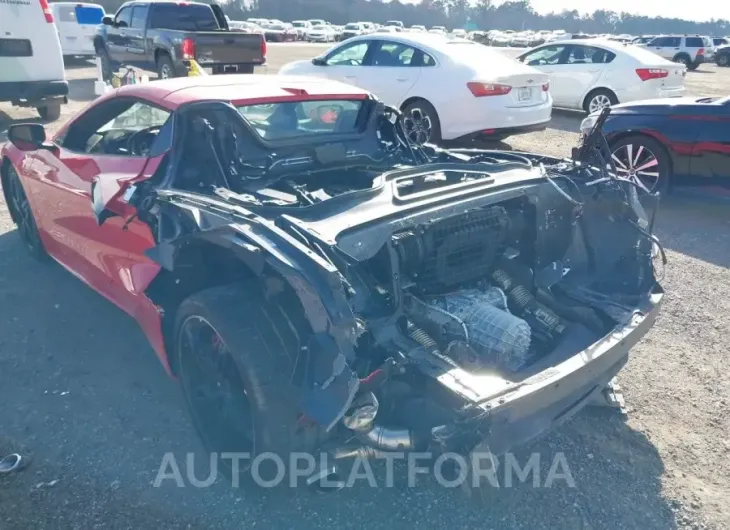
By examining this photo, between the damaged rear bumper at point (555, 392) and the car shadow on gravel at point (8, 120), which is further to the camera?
the car shadow on gravel at point (8, 120)

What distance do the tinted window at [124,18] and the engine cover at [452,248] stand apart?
13.9 metres

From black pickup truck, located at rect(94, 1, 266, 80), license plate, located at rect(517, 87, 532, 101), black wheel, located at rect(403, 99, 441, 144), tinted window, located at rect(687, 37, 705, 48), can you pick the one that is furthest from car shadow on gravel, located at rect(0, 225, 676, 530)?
tinted window, located at rect(687, 37, 705, 48)

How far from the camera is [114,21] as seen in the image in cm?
1484

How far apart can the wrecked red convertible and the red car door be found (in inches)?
0.7

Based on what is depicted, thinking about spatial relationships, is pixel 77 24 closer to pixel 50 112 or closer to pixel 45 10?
pixel 50 112

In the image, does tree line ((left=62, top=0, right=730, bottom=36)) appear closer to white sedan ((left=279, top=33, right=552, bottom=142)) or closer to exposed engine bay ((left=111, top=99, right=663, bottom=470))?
white sedan ((left=279, top=33, right=552, bottom=142))


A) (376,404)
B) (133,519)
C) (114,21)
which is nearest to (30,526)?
(133,519)

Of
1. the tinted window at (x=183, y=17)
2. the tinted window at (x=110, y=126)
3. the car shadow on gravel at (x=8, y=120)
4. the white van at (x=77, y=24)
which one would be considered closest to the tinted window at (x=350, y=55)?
the car shadow on gravel at (x=8, y=120)

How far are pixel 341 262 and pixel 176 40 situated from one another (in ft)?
39.4

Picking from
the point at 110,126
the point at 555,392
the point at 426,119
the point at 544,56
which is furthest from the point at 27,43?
the point at 555,392

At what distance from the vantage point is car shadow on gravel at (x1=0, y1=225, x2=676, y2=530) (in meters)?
2.69

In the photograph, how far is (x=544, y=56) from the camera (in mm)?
12766

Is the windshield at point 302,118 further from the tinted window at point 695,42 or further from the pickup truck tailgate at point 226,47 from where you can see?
the tinted window at point 695,42

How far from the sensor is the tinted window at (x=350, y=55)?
9.88m
